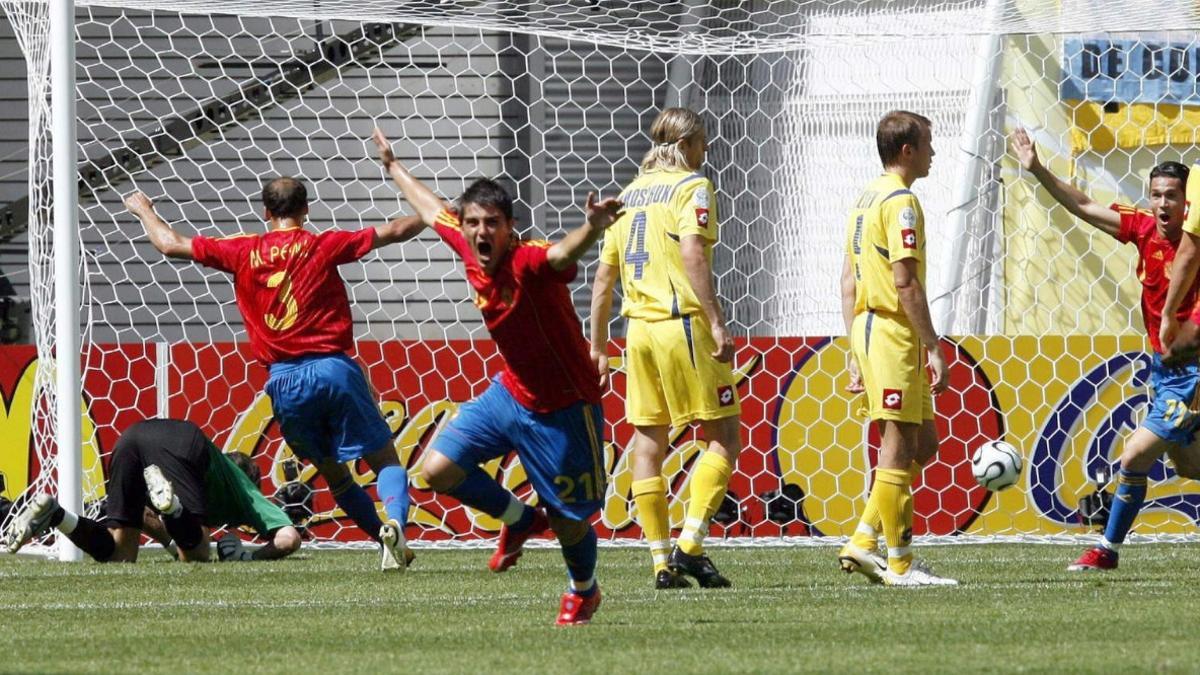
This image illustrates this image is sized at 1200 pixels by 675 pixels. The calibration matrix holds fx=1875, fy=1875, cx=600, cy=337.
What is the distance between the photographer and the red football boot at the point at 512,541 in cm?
823

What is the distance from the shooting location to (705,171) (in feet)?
47.6

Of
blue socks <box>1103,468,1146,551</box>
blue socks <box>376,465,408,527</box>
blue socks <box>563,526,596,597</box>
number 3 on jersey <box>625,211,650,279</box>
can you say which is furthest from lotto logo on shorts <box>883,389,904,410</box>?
blue socks <box>376,465,408,527</box>

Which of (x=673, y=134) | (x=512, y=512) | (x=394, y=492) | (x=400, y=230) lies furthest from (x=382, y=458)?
(x=673, y=134)

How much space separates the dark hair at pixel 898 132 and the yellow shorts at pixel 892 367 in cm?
65

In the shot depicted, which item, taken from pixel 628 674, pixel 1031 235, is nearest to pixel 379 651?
pixel 628 674

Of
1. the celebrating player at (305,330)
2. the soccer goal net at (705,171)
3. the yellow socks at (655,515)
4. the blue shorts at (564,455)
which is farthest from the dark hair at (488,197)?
the soccer goal net at (705,171)

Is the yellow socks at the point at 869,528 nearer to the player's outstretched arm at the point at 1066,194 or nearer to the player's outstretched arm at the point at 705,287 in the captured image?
the player's outstretched arm at the point at 705,287

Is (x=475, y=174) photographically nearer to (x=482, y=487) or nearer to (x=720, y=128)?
(x=720, y=128)

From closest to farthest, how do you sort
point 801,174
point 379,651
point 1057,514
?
point 379,651 → point 1057,514 → point 801,174

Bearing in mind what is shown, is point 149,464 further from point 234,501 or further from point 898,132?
point 898,132

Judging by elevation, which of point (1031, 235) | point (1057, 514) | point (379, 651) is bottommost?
point (1057, 514)

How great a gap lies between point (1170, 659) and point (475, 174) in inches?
426

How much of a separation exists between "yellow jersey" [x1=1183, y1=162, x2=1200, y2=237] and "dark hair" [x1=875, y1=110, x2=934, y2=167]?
103 cm

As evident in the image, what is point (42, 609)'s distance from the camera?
22.4 feet
